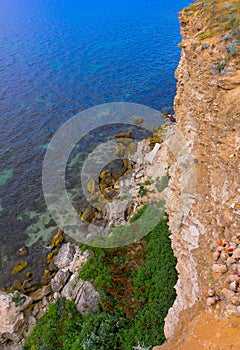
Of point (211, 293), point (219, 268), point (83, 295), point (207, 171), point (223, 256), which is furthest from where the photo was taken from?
point (83, 295)

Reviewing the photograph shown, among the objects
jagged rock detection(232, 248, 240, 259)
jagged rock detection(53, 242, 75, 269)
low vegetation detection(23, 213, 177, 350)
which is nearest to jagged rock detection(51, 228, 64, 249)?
jagged rock detection(53, 242, 75, 269)

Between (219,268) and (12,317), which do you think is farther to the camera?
(12,317)

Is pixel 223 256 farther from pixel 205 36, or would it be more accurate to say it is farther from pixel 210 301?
pixel 205 36

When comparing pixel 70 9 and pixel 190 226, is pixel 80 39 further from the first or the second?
pixel 190 226

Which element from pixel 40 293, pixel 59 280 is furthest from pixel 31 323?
pixel 59 280

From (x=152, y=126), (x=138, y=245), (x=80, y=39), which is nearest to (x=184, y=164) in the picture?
(x=138, y=245)

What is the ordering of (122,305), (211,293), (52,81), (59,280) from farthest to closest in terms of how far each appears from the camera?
1. (52,81)
2. (59,280)
3. (122,305)
4. (211,293)

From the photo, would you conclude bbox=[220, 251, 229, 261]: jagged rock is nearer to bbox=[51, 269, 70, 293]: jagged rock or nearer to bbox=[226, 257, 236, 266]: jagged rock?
bbox=[226, 257, 236, 266]: jagged rock

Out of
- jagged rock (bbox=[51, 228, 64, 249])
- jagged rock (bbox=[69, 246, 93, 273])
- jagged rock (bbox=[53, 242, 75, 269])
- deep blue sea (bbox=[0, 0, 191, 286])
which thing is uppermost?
deep blue sea (bbox=[0, 0, 191, 286])
